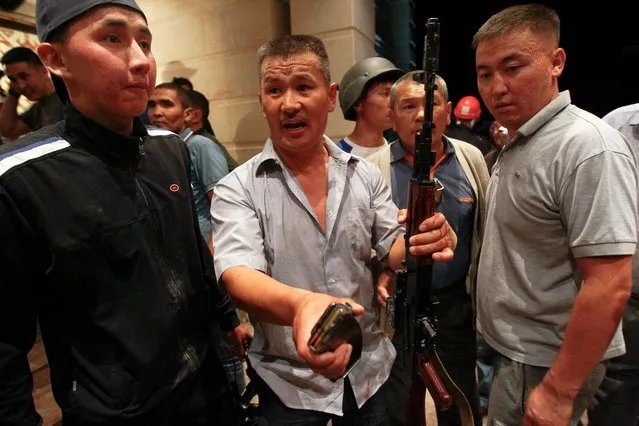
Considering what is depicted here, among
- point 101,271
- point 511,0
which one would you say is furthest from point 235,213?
point 511,0

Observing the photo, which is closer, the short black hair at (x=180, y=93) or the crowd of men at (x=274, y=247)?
the crowd of men at (x=274, y=247)

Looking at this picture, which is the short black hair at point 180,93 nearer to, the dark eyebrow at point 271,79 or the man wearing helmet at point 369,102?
the man wearing helmet at point 369,102

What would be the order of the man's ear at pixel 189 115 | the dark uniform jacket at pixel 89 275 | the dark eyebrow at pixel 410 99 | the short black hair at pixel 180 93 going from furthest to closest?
the man's ear at pixel 189 115 < the short black hair at pixel 180 93 < the dark eyebrow at pixel 410 99 < the dark uniform jacket at pixel 89 275

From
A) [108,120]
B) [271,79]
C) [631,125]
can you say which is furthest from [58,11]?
[631,125]

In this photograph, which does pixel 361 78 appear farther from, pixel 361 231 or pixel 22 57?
pixel 22 57

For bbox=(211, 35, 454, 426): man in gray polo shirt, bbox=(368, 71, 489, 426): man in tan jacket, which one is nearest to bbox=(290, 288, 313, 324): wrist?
bbox=(211, 35, 454, 426): man in gray polo shirt

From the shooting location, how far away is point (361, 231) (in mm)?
1369

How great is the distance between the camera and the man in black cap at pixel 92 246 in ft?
3.33

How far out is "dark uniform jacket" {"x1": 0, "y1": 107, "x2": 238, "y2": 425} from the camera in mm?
1004

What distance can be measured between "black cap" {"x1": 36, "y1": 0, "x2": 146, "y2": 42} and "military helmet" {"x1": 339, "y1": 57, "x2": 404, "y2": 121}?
6.69 feet

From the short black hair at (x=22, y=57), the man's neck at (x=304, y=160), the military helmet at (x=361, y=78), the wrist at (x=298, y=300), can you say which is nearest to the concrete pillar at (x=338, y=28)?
the military helmet at (x=361, y=78)

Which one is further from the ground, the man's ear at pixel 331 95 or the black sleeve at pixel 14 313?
the man's ear at pixel 331 95

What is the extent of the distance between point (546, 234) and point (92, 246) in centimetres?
146

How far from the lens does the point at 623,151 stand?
3.92ft
